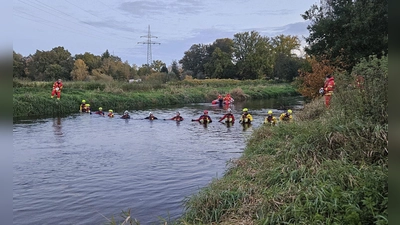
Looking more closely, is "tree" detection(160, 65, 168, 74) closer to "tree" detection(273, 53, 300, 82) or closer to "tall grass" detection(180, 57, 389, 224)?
"tree" detection(273, 53, 300, 82)

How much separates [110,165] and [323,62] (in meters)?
16.0

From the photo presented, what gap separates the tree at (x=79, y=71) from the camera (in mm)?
54156

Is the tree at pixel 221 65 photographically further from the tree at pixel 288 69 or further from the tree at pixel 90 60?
the tree at pixel 90 60

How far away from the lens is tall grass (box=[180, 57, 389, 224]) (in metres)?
4.50

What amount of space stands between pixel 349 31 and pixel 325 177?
46.0 feet

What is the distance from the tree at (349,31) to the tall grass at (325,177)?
31.4 feet

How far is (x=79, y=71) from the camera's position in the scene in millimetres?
54688

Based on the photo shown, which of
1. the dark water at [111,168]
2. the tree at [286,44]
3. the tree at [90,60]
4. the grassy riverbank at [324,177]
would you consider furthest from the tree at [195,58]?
the grassy riverbank at [324,177]

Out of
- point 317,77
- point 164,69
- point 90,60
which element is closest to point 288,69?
point 164,69

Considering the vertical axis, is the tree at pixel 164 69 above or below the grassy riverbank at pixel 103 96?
above

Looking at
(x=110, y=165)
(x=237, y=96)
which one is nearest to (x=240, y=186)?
(x=110, y=165)

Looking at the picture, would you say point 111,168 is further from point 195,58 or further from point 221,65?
point 195,58

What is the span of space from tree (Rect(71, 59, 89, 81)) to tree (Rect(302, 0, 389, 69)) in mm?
40580

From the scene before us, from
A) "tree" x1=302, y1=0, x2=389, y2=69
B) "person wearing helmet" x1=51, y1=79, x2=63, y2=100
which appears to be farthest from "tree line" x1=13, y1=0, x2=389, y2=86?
"person wearing helmet" x1=51, y1=79, x2=63, y2=100
